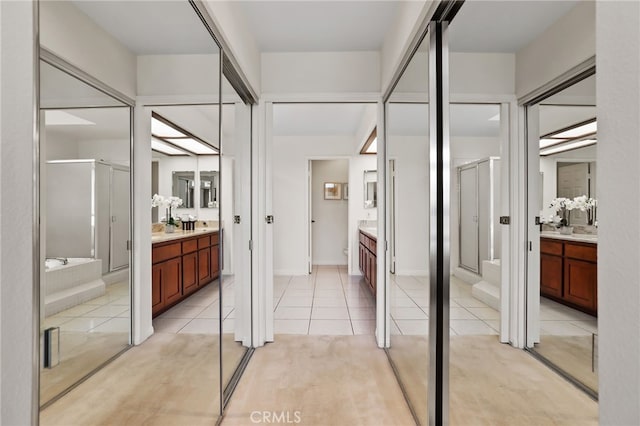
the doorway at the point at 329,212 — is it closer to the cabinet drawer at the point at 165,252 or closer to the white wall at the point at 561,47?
the cabinet drawer at the point at 165,252

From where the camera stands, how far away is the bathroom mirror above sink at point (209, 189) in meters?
1.48

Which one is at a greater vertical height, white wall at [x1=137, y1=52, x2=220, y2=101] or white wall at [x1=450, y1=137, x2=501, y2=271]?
white wall at [x1=137, y1=52, x2=220, y2=101]

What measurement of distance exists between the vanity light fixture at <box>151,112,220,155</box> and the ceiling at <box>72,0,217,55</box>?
0.23 meters

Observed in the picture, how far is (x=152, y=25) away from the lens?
1.10 m

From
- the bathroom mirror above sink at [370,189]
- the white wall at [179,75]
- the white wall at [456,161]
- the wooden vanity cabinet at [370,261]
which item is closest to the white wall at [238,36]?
the white wall at [179,75]

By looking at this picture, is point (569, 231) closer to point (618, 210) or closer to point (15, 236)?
point (618, 210)

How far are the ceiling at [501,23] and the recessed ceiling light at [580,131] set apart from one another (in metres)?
0.23

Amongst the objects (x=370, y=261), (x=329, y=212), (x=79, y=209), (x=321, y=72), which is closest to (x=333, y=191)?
(x=329, y=212)

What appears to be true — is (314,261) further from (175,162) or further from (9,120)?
(9,120)

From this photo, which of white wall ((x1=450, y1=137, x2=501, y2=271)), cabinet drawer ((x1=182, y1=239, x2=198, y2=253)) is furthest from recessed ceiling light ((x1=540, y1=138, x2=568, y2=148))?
cabinet drawer ((x1=182, y1=239, x2=198, y2=253))

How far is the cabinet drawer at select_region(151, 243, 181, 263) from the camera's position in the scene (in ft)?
3.70

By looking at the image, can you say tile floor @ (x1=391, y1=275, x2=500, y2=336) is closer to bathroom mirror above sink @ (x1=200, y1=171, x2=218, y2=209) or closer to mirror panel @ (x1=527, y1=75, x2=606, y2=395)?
mirror panel @ (x1=527, y1=75, x2=606, y2=395)

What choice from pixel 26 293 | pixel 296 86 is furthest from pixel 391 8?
pixel 26 293

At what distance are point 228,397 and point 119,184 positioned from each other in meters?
1.55
